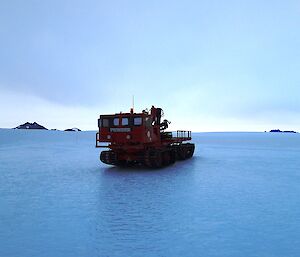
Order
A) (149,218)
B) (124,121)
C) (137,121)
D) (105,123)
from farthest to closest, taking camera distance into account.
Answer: (105,123) < (124,121) < (137,121) < (149,218)

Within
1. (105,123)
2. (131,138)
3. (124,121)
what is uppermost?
(124,121)

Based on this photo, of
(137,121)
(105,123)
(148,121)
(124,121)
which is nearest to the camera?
(137,121)

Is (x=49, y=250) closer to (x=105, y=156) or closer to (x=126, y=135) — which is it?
(x=126, y=135)

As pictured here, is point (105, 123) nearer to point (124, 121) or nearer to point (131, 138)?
point (124, 121)

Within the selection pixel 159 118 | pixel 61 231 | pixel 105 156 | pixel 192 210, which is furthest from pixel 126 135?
pixel 61 231

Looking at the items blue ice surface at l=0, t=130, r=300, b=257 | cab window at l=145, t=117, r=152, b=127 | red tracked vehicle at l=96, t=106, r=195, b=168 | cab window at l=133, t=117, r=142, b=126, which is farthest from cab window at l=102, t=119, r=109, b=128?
blue ice surface at l=0, t=130, r=300, b=257

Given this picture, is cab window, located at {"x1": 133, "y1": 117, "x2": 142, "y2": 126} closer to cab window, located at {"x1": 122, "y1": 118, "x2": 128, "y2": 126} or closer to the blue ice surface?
cab window, located at {"x1": 122, "y1": 118, "x2": 128, "y2": 126}

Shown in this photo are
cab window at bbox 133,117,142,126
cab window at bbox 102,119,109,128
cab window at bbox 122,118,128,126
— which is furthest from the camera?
cab window at bbox 102,119,109,128

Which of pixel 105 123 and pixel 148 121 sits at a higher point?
pixel 148 121

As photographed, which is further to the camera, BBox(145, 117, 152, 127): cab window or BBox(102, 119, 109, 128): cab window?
BBox(102, 119, 109, 128): cab window

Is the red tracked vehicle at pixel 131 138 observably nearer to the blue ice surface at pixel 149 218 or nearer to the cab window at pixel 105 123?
the cab window at pixel 105 123

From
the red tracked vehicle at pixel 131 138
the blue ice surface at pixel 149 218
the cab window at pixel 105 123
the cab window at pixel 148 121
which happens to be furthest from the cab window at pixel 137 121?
Answer: the blue ice surface at pixel 149 218

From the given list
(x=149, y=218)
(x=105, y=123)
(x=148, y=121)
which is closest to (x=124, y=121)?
(x=105, y=123)

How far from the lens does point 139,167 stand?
27.4 metres
